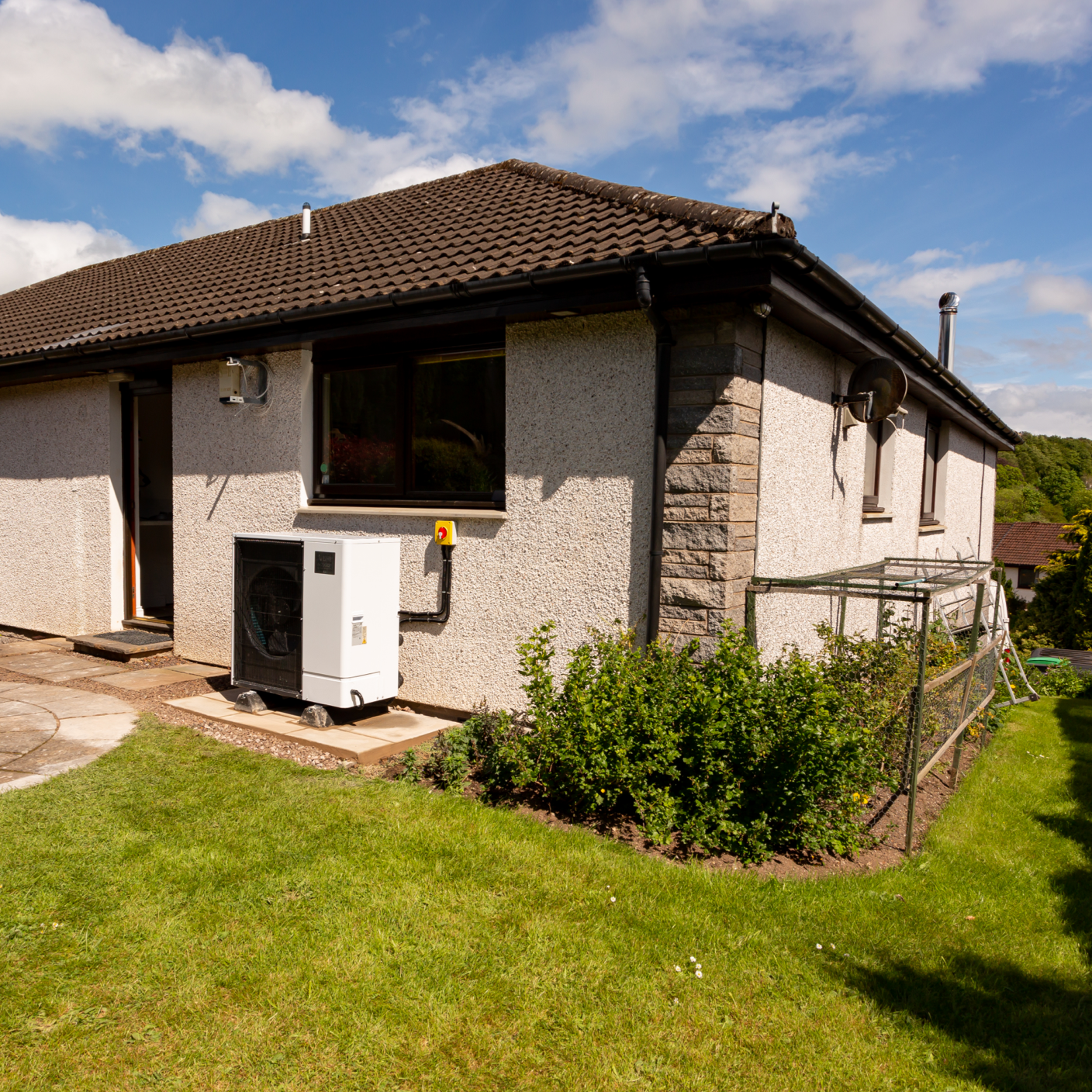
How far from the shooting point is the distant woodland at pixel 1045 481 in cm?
6172

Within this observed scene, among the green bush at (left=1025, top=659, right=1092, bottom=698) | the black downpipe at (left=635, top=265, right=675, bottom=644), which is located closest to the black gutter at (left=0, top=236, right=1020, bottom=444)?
the black downpipe at (left=635, top=265, right=675, bottom=644)

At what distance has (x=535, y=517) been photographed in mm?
5352

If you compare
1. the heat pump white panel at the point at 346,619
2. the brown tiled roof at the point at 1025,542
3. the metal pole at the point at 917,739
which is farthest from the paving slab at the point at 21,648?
the brown tiled roof at the point at 1025,542

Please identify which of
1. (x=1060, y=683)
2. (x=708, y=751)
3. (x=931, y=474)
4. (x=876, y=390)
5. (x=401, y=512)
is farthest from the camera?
(x=931, y=474)

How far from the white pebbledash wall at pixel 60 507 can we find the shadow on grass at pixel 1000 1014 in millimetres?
8334

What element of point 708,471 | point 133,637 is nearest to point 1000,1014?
point 708,471

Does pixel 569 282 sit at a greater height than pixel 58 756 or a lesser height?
greater

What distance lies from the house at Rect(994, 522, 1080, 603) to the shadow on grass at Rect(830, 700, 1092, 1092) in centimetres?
4827

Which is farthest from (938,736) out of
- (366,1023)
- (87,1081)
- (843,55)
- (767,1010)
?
(843,55)

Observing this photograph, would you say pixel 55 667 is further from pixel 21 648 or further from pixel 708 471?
pixel 708 471

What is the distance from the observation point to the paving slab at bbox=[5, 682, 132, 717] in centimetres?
571

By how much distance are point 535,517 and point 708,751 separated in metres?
2.12

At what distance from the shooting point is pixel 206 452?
7.28 m

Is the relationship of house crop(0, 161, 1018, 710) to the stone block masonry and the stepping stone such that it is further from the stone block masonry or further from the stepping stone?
the stepping stone
